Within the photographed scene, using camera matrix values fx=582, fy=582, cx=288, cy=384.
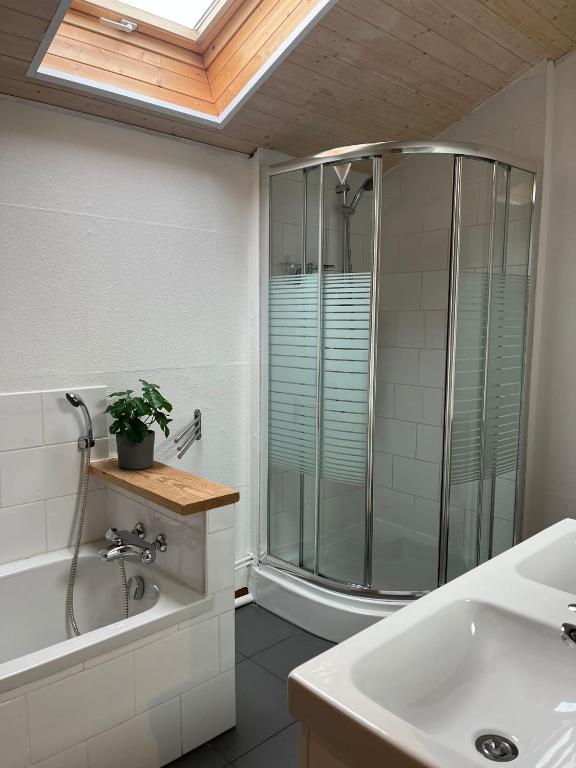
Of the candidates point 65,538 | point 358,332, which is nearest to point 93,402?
point 65,538

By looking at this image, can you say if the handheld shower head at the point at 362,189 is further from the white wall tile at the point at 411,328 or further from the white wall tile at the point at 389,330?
the white wall tile at the point at 411,328

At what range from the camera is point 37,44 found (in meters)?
1.81

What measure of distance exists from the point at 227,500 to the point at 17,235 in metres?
1.21

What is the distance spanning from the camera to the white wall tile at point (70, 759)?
156 centimetres

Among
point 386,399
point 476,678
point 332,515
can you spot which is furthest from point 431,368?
point 476,678

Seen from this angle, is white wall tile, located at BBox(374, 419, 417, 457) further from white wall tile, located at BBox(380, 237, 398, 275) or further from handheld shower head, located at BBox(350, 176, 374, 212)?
handheld shower head, located at BBox(350, 176, 374, 212)

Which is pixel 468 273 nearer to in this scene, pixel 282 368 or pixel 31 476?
pixel 282 368

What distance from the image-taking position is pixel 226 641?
195 centimetres

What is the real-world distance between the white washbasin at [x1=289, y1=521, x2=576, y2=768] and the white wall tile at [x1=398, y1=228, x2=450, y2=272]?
2.06m

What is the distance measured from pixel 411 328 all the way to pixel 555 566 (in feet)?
6.06

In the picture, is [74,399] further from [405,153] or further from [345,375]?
[405,153]

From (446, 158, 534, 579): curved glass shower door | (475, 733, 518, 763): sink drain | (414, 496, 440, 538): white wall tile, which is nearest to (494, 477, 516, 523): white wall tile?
(446, 158, 534, 579): curved glass shower door

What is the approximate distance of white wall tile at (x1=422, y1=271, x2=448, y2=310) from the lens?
2.93 metres

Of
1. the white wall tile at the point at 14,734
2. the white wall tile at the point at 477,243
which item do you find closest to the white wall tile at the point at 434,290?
the white wall tile at the point at 477,243
